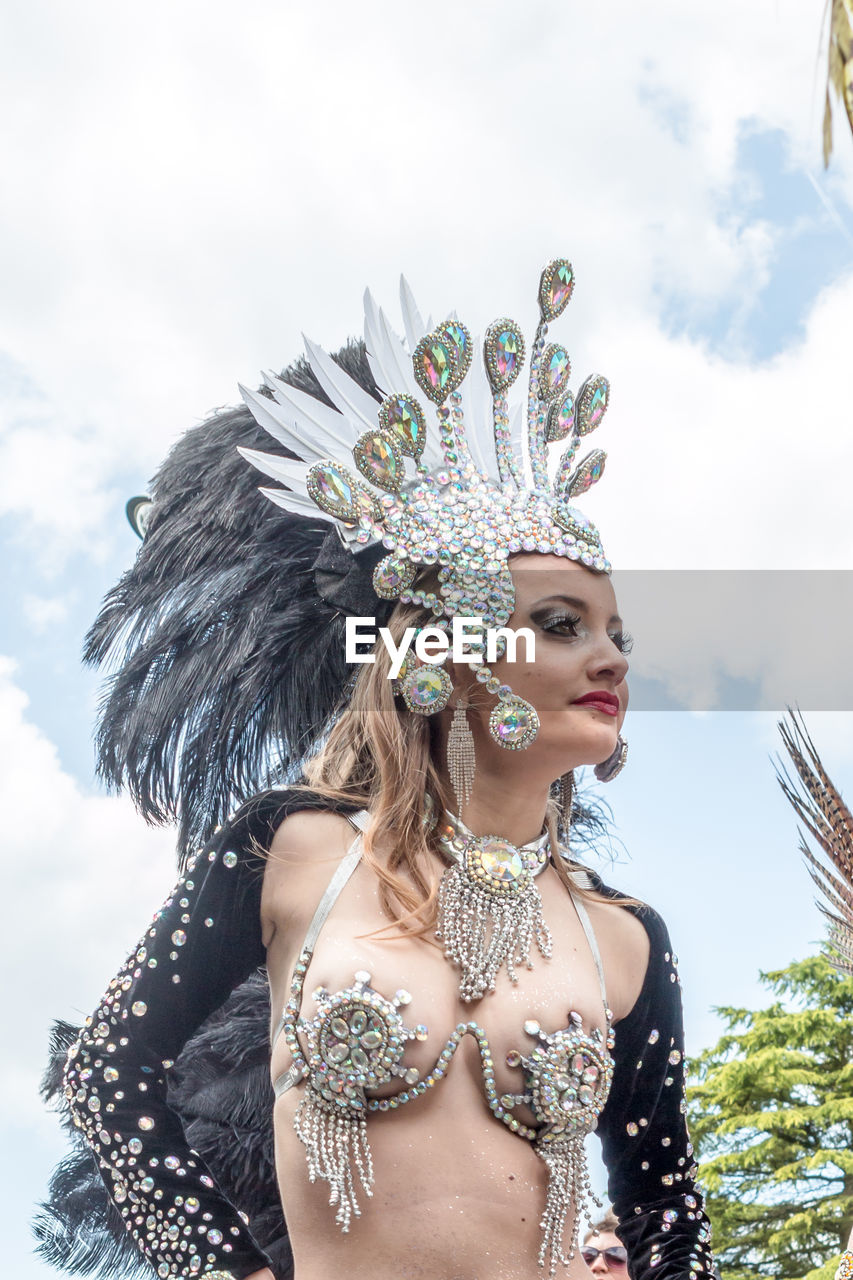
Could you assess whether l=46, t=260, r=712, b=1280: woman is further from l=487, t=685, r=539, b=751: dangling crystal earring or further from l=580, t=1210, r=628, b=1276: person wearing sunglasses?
l=580, t=1210, r=628, b=1276: person wearing sunglasses

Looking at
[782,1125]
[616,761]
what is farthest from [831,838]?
[782,1125]

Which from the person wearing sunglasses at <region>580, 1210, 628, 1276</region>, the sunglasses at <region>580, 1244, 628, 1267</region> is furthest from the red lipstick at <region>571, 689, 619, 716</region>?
the sunglasses at <region>580, 1244, 628, 1267</region>

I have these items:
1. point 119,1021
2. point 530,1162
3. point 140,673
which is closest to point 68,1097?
point 119,1021

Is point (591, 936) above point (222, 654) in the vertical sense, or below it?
below

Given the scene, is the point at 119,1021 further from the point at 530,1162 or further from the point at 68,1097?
the point at 530,1162

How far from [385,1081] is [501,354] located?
1.62 metres

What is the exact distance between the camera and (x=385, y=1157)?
2443 millimetres

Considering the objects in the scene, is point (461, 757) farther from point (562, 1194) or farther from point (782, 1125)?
point (782, 1125)

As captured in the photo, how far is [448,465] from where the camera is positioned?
307 centimetres

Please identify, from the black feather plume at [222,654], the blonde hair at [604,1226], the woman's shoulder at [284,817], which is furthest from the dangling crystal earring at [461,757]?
the blonde hair at [604,1226]

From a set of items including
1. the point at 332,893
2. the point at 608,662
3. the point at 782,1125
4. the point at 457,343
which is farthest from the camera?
the point at 782,1125

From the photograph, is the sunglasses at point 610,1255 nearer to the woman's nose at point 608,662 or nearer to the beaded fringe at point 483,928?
the beaded fringe at point 483,928

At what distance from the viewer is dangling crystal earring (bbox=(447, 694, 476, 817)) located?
2846 millimetres

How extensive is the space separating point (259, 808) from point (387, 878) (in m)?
0.32
